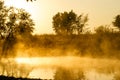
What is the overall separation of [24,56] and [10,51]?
5.55 m

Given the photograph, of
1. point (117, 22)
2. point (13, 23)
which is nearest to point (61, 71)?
point (13, 23)

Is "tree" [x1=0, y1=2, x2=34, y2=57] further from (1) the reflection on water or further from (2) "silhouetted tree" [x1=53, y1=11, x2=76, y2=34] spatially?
(2) "silhouetted tree" [x1=53, y1=11, x2=76, y2=34]

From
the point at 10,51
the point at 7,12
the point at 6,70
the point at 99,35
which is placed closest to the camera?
the point at 6,70

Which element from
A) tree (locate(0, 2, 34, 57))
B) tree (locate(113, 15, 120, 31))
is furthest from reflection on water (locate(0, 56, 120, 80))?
tree (locate(113, 15, 120, 31))

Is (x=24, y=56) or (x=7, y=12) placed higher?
(x=7, y=12)

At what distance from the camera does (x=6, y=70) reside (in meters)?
44.5

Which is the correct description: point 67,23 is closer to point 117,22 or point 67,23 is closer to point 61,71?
point 117,22

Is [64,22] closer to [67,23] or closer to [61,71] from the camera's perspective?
[67,23]

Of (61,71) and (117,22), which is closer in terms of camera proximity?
(61,71)

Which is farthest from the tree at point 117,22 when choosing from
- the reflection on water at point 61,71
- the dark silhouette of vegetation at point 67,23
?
the reflection on water at point 61,71

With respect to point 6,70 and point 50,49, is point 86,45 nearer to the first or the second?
point 50,49

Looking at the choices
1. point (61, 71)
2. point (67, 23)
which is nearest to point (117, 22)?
point (67, 23)

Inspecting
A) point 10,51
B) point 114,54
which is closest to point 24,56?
point 10,51

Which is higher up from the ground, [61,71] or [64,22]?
[64,22]
